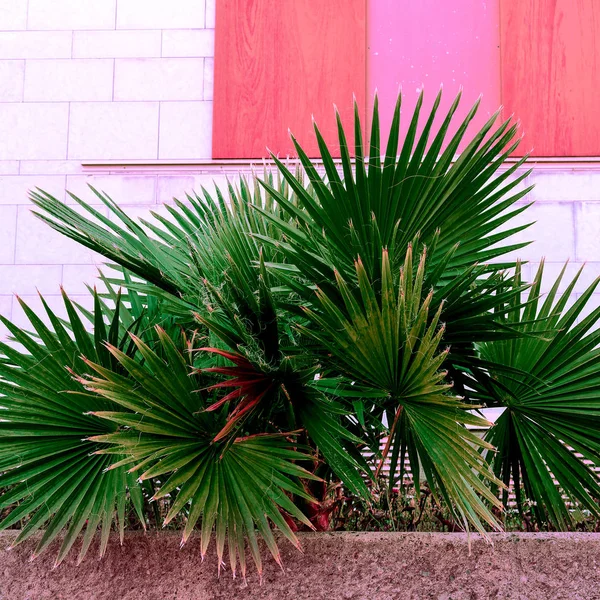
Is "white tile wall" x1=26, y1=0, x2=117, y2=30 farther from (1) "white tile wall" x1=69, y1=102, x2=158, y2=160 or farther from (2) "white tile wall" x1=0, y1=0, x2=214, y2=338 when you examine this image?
(1) "white tile wall" x1=69, y1=102, x2=158, y2=160

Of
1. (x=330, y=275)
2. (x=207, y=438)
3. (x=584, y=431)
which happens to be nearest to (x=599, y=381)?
(x=584, y=431)

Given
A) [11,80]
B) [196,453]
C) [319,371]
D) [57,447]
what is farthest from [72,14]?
[196,453]

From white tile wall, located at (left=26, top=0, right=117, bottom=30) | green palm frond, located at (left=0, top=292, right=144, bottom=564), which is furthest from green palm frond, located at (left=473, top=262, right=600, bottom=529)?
white tile wall, located at (left=26, top=0, right=117, bottom=30)

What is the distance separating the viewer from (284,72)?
602 centimetres

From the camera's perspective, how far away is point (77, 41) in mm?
6285

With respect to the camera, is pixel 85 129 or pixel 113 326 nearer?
pixel 113 326

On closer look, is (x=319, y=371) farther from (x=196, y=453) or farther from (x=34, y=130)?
(x=34, y=130)

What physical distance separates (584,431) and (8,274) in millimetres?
4732

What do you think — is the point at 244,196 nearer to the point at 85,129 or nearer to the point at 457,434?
the point at 457,434

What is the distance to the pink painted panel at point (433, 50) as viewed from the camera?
19.8 feet

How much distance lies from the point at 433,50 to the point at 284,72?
46.9 inches

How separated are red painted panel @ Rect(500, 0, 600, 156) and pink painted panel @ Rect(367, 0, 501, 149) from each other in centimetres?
12

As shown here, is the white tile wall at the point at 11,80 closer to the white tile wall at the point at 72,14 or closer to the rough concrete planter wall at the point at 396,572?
the white tile wall at the point at 72,14

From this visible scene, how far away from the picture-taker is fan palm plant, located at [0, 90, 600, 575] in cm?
233
